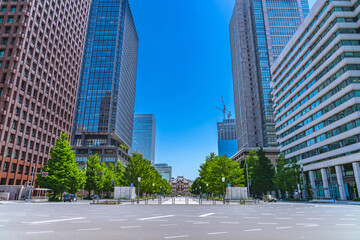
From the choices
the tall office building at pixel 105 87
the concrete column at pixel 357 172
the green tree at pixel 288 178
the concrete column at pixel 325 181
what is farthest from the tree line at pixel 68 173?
the tall office building at pixel 105 87

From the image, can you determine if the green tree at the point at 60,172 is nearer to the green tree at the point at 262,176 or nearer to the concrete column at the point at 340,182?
the green tree at the point at 262,176

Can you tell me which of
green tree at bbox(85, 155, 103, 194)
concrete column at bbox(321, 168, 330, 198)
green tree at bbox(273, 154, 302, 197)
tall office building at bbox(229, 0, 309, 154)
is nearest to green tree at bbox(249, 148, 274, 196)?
green tree at bbox(273, 154, 302, 197)

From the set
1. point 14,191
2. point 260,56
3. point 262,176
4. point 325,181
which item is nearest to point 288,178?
point 325,181

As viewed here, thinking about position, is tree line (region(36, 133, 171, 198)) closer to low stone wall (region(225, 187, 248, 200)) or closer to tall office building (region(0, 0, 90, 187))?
tall office building (region(0, 0, 90, 187))

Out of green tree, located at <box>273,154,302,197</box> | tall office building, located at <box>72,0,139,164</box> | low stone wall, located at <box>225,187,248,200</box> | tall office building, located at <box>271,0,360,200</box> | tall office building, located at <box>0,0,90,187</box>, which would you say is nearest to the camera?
low stone wall, located at <box>225,187,248,200</box>

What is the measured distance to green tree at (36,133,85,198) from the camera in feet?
141

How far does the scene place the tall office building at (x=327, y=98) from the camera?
1879 inches

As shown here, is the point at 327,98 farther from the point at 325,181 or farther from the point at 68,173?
the point at 68,173

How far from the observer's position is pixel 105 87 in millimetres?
113312

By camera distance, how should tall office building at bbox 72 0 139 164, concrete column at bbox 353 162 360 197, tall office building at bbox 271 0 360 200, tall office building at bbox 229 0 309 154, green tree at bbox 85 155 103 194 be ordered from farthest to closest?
tall office building at bbox 229 0 309 154 → tall office building at bbox 72 0 139 164 → green tree at bbox 85 155 103 194 → tall office building at bbox 271 0 360 200 → concrete column at bbox 353 162 360 197

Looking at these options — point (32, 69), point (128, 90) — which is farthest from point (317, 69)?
point (128, 90)

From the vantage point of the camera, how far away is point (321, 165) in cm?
5591

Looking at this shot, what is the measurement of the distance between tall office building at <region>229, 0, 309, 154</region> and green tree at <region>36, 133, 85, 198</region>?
92.6m

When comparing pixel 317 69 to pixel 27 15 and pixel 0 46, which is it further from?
pixel 0 46
